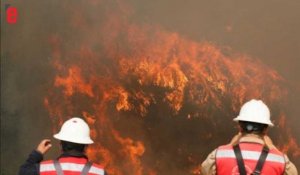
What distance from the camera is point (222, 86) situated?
12680 mm

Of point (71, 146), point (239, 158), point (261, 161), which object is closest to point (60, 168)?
point (71, 146)

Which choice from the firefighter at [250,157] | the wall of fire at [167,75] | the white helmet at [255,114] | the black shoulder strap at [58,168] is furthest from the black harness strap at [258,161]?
the wall of fire at [167,75]

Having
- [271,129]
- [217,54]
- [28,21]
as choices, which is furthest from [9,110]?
[271,129]

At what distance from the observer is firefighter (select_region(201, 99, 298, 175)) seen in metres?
4.94

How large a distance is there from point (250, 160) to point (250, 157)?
0.03 metres

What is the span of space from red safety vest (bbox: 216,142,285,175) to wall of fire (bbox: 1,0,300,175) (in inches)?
298

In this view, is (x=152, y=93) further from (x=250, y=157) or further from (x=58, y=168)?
(x=250, y=157)

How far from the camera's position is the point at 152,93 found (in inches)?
520

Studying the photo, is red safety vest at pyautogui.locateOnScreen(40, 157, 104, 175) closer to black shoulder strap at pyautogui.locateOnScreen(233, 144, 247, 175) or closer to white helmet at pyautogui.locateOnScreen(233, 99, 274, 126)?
black shoulder strap at pyautogui.locateOnScreen(233, 144, 247, 175)

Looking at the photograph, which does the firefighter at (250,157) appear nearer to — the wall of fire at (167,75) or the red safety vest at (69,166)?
the red safety vest at (69,166)

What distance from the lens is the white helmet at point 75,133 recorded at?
17.3ft

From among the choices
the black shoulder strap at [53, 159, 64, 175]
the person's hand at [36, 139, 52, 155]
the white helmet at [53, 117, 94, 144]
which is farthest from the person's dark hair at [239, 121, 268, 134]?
the person's hand at [36, 139, 52, 155]

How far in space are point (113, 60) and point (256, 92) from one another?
3908mm

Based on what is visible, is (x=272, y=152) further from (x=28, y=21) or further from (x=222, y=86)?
(x=28, y=21)
